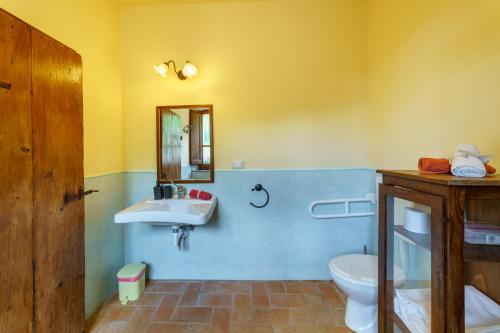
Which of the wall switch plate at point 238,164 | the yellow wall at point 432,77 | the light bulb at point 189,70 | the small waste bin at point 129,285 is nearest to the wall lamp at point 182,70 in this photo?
the light bulb at point 189,70

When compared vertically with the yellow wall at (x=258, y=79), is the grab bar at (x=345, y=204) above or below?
below

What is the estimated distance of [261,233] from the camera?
2236 mm

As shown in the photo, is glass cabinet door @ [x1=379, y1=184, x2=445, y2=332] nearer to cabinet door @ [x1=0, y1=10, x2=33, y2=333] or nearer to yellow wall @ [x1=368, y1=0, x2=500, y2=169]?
yellow wall @ [x1=368, y1=0, x2=500, y2=169]

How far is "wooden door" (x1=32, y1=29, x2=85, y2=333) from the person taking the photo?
126 cm

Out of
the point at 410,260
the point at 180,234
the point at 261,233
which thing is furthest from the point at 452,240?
the point at 180,234

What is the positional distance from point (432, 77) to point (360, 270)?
1.28 metres

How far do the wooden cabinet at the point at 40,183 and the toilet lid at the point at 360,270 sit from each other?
1.71 meters

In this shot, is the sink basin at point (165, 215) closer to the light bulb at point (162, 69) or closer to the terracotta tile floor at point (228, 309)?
the terracotta tile floor at point (228, 309)

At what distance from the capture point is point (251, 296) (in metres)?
2.01

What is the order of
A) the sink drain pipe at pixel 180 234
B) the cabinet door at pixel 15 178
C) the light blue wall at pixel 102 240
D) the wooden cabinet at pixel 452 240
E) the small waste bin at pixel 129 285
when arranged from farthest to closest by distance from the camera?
1. the sink drain pipe at pixel 180 234
2. the small waste bin at pixel 129 285
3. the light blue wall at pixel 102 240
4. the cabinet door at pixel 15 178
5. the wooden cabinet at pixel 452 240

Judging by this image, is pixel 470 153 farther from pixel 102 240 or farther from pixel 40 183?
pixel 102 240

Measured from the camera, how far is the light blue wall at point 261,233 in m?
2.22

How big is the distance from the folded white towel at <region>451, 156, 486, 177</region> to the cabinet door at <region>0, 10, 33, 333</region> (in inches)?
74.4

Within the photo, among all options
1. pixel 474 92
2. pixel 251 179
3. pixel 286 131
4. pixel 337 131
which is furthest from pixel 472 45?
pixel 251 179
